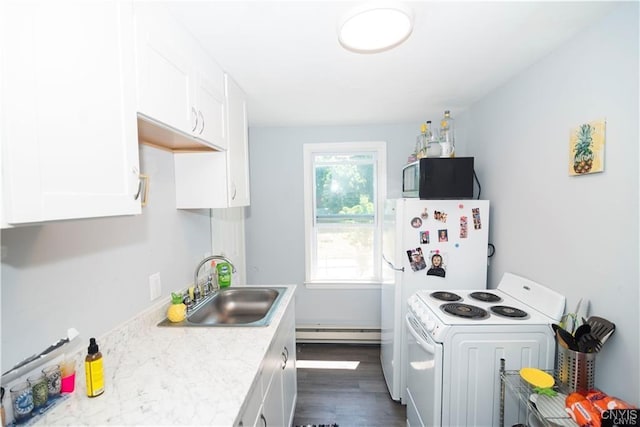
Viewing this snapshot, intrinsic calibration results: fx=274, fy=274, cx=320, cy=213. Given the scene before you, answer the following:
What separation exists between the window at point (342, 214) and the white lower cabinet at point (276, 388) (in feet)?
3.92

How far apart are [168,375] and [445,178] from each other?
197cm

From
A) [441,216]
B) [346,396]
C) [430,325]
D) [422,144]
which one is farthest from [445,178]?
[346,396]

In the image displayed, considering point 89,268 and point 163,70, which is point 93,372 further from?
point 163,70

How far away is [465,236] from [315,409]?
1723 millimetres

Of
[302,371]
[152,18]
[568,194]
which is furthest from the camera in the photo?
[302,371]

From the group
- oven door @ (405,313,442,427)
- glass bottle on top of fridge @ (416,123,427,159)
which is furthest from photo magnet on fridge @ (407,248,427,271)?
glass bottle on top of fridge @ (416,123,427,159)

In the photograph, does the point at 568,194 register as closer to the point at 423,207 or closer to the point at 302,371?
the point at 423,207

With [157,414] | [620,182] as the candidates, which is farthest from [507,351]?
[157,414]

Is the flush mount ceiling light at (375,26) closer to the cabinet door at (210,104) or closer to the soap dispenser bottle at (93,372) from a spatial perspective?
the cabinet door at (210,104)

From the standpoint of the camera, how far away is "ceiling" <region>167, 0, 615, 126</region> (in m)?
1.15

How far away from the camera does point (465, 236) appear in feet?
6.52

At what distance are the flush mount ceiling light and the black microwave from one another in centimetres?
99

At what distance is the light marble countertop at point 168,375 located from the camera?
0.84m

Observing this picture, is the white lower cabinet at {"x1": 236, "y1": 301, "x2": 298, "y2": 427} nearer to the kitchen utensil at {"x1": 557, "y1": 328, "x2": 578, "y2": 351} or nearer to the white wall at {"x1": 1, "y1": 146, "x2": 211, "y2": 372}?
the white wall at {"x1": 1, "y1": 146, "x2": 211, "y2": 372}
